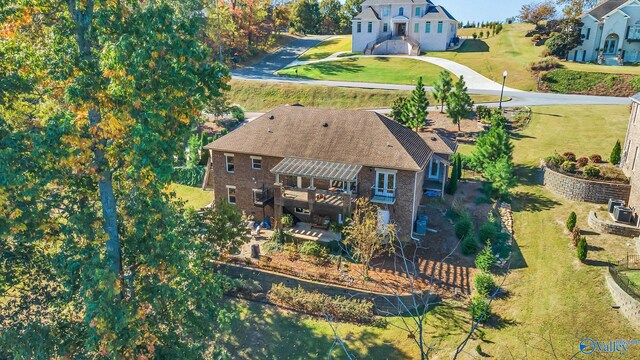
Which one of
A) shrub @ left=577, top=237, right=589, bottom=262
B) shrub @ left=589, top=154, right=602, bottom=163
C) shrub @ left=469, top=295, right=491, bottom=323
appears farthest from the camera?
shrub @ left=589, top=154, right=602, bottom=163

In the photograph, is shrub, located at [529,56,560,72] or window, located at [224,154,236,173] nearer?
window, located at [224,154,236,173]

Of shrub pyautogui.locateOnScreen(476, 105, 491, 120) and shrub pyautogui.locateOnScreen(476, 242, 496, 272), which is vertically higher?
shrub pyautogui.locateOnScreen(476, 105, 491, 120)

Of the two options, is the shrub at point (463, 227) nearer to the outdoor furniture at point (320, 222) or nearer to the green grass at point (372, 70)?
the outdoor furniture at point (320, 222)

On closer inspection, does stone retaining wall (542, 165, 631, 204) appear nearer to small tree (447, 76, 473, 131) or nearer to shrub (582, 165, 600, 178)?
shrub (582, 165, 600, 178)

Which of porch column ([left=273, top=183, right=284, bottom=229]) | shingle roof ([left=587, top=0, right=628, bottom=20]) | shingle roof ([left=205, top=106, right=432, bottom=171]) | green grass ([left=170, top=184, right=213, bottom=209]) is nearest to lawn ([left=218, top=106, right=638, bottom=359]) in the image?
porch column ([left=273, top=183, right=284, bottom=229])

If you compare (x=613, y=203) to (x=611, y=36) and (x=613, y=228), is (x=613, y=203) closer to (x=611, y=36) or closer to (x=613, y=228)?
(x=613, y=228)

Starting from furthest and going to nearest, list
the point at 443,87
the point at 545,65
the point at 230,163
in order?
the point at 545,65
the point at 443,87
the point at 230,163

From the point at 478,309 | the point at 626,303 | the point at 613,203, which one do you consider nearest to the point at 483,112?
the point at 613,203
